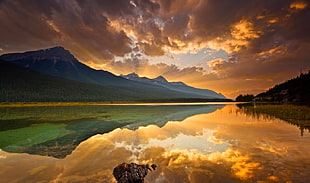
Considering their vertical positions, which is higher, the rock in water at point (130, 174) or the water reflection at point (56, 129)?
the rock in water at point (130, 174)

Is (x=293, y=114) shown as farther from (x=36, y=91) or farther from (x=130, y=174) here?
(x=36, y=91)

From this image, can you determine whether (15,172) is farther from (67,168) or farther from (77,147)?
(77,147)

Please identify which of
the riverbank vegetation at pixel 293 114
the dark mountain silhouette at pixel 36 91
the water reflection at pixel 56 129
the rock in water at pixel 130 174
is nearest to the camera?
the rock in water at pixel 130 174

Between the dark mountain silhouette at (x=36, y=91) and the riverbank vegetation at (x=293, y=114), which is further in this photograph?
the dark mountain silhouette at (x=36, y=91)

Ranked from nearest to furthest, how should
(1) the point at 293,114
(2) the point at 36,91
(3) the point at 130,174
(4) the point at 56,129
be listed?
1. (3) the point at 130,174
2. (4) the point at 56,129
3. (1) the point at 293,114
4. (2) the point at 36,91

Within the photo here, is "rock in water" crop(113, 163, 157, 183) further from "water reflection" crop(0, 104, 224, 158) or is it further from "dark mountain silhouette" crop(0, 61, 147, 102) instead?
"dark mountain silhouette" crop(0, 61, 147, 102)

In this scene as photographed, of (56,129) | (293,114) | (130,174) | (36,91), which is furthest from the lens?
(36,91)

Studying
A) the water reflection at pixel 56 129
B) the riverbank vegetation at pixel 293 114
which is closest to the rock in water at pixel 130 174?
the water reflection at pixel 56 129

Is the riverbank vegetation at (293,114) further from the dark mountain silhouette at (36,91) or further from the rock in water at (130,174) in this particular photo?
the dark mountain silhouette at (36,91)

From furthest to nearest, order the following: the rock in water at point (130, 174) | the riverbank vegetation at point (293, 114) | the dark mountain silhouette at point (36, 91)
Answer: the dark mountain silhouette at point (36, 91) < the riverbank vegetation at point (293, 114) < the rock in water at point (130, 174)

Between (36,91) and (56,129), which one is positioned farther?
(36,91)

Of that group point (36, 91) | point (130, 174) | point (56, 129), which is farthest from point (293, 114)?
point (36, 91)

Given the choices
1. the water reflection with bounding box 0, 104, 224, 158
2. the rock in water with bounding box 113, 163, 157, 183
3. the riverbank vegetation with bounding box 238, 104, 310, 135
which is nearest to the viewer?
the rock in water with bounding box 113, 163, 157, 183

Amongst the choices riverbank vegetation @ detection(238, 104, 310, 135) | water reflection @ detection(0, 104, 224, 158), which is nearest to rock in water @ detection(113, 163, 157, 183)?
water reflection @ detection(0, 104, 224, 158)
